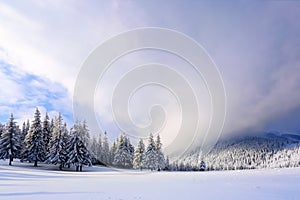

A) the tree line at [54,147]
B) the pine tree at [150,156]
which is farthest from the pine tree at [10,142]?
the pine tree at [150,156]

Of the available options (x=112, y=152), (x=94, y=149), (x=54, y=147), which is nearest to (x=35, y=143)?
(x=54, y=147)

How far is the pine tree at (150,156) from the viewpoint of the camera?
5662 centimetres

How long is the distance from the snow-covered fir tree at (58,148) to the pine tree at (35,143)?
1.79 metres

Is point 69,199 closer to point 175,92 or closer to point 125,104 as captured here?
point 125,104

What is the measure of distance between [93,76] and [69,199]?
49.2 ft

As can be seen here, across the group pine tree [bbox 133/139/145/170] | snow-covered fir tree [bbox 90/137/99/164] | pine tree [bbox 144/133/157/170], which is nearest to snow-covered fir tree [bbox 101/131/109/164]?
snow-covered fir tree [bbox 90/137/99/164]

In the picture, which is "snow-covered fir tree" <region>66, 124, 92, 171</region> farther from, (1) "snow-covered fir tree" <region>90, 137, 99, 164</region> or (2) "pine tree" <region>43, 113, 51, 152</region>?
(1) "snow-covered fir tree" <region>90, 137, 99, 164</region>

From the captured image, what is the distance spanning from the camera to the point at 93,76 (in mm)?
23844

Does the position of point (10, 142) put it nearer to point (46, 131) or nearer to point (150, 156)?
point (46, 131)

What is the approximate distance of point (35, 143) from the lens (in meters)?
46.5

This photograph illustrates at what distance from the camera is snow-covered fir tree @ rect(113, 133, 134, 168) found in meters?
62.8

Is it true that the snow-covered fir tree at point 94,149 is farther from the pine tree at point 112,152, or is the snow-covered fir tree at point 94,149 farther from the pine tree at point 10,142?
the pine tree at point 10,142

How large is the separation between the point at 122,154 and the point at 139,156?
6.76 metres

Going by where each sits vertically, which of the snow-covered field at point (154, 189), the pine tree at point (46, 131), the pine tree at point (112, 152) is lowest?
the snow-covered field at point (154, 189)
